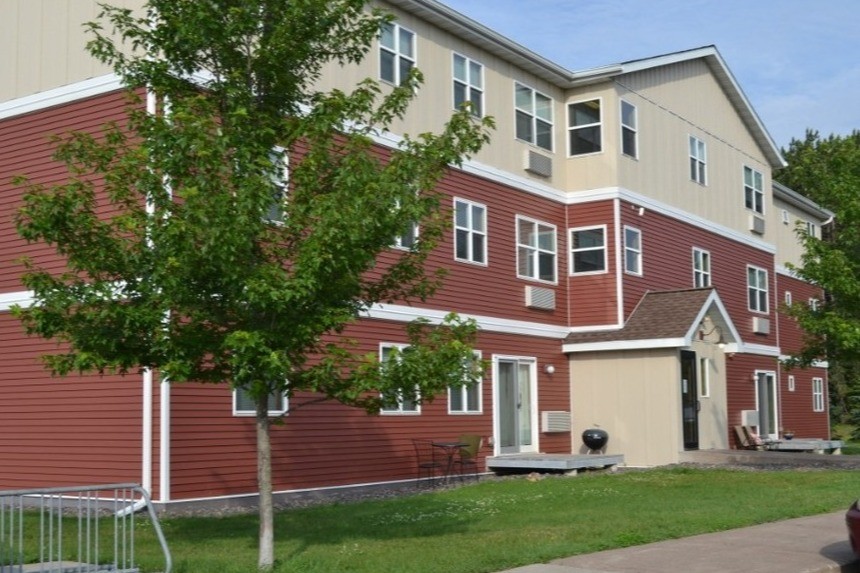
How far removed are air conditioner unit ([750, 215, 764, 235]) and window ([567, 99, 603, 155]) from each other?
30.5 ft

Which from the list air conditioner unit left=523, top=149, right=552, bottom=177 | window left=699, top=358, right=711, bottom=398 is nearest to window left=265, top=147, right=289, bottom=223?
air conditioner unit left=523, top=149, right=552, bottom=177

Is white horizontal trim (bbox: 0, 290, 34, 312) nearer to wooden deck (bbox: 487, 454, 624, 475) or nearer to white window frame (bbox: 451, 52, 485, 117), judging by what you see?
white window frame (bbox: 451, 52, 485, 117)

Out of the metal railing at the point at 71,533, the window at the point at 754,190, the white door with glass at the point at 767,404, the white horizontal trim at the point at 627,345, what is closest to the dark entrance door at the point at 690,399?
the white horizontal trim at the point at 627,345

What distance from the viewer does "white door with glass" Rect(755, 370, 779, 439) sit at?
3334 cm

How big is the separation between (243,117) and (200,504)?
7616mm

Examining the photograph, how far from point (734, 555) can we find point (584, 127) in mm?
16235

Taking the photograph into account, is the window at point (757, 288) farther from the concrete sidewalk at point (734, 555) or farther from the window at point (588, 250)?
the concrete sidewalk at point (734, 555)

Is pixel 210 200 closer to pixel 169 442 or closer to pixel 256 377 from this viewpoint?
pixel 256 377

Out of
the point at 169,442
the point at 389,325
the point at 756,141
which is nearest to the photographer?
the point at 169,442

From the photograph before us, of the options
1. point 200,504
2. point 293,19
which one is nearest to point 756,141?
point 200,504

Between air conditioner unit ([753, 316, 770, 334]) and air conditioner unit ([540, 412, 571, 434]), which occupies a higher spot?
air conditioner unit ([753, 316, 770, 334])

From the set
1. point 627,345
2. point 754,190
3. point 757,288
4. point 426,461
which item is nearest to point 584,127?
point 627,345

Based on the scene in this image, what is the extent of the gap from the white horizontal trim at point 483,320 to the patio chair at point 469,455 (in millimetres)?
2186

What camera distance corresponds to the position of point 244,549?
12.4m
